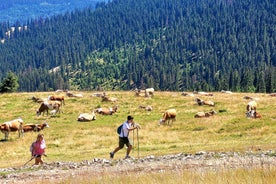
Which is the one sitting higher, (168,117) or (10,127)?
(168,117)

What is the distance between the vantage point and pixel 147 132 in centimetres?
3894

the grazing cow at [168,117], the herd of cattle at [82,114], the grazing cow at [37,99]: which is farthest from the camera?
the grazing cow at [37,99]

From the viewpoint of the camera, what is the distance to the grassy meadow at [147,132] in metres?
30.1

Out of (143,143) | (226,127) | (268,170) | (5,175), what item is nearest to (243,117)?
(226,127)

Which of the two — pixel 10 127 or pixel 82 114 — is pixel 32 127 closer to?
pixel 10 127

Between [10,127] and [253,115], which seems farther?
[253,115]

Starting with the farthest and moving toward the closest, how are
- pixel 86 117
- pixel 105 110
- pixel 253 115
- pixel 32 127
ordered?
pixel 105 110 < pixel 86 117 < pixel 32 127 < pixel 253 115

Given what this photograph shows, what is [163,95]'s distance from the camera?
63344 mm

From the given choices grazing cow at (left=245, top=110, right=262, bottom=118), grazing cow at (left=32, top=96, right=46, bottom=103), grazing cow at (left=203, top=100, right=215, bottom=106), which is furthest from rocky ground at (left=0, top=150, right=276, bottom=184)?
grazing cow at (left=32, top=96, right=46, bottom=103)

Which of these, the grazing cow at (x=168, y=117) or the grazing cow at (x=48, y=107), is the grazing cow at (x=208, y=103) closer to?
the grazing cow at (x=168, y=117)

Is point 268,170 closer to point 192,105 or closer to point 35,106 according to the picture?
point 192,105

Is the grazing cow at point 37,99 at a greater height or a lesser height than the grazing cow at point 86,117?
greater

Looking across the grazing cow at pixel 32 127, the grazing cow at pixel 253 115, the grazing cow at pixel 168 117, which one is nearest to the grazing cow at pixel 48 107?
the grazing cow at pixel 32 127

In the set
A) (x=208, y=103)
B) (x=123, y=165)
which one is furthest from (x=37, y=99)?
(x=123, y=165)
